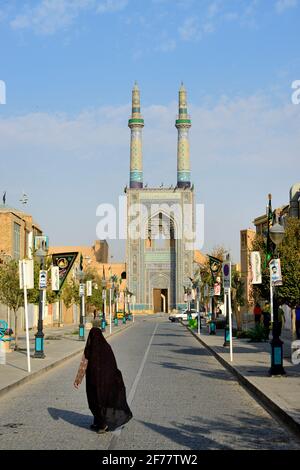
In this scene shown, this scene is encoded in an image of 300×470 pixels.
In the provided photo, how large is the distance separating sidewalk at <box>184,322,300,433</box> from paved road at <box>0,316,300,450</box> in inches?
8.5

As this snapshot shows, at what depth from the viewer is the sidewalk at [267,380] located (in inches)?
484

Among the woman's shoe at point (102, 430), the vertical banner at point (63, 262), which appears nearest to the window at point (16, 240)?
the vertical banner at point (63, 262)

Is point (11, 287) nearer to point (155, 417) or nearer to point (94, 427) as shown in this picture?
point (155, 417)

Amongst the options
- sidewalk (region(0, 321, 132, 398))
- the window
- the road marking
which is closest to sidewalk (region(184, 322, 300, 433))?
the road marking

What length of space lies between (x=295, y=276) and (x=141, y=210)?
294 ft

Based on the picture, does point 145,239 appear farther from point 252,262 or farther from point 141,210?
point 252,262

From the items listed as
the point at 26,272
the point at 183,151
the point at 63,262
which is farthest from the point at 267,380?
the point at 183,151

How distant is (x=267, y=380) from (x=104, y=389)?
7.31 m

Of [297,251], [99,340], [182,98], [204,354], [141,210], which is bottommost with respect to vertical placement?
[204,354]

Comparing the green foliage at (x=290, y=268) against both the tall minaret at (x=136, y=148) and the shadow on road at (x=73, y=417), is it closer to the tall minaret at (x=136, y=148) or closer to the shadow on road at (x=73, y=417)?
the shadow on road at (x=73, y=417)

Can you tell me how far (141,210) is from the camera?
373 feet

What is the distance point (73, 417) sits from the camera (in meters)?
12.1

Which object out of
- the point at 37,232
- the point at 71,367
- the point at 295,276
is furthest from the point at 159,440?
the point at 37,232

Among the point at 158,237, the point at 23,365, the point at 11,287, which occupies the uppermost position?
the point at 158,237
